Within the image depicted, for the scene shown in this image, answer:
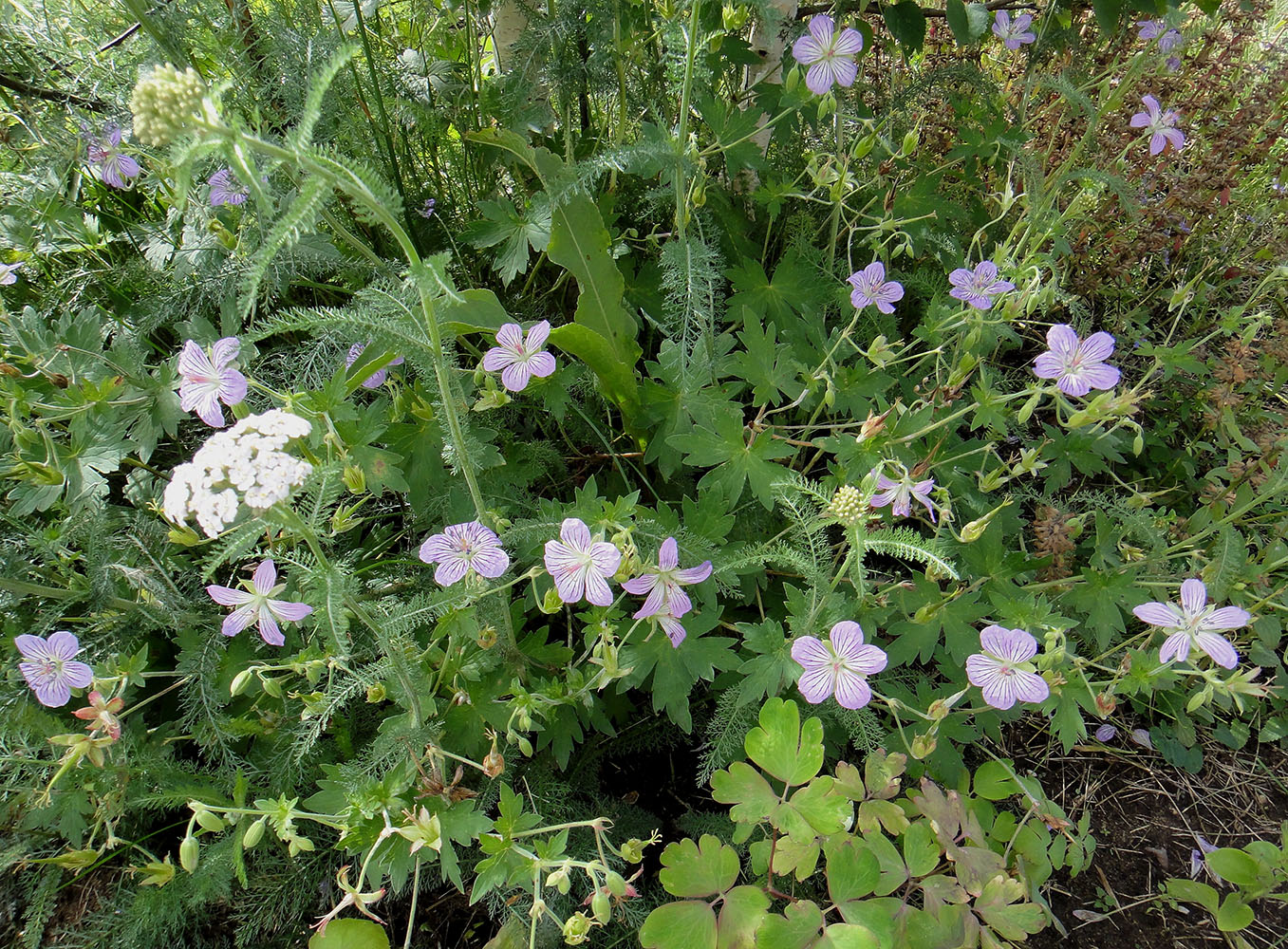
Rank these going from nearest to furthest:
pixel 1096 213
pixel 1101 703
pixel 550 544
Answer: pixel 550 544 → pixel 1101 703 → pixel 1096 213

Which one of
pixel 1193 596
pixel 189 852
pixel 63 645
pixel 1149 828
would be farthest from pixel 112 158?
pixel 1149 828

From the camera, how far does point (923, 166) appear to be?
1889 mm

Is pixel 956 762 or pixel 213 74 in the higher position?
pixel 213 74

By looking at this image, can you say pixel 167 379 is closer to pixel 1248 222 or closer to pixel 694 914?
pixel 694 914

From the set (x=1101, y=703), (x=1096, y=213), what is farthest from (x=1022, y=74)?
(x=1101, y=703)

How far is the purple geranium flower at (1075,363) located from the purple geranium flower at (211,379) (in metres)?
1.14

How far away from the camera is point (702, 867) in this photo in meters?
1.10

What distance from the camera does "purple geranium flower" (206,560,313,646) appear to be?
1050 millimetres

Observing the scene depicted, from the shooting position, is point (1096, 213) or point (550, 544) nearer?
point (550, 544)

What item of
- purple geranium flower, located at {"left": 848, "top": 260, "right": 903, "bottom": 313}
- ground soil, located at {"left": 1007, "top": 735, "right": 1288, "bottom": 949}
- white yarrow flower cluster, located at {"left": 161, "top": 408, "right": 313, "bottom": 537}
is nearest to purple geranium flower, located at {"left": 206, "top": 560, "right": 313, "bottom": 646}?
white yarrow flower cluster, located at {"left": 161, "top": 408, "right": 313, "bottom": 537}

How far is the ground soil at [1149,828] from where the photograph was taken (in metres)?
1.43

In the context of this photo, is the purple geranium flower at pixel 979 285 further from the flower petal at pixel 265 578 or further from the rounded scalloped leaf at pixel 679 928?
the flower petal at pixel 265 578

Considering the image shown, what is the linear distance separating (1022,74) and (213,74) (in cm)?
204

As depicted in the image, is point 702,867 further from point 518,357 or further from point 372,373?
point 372,373
